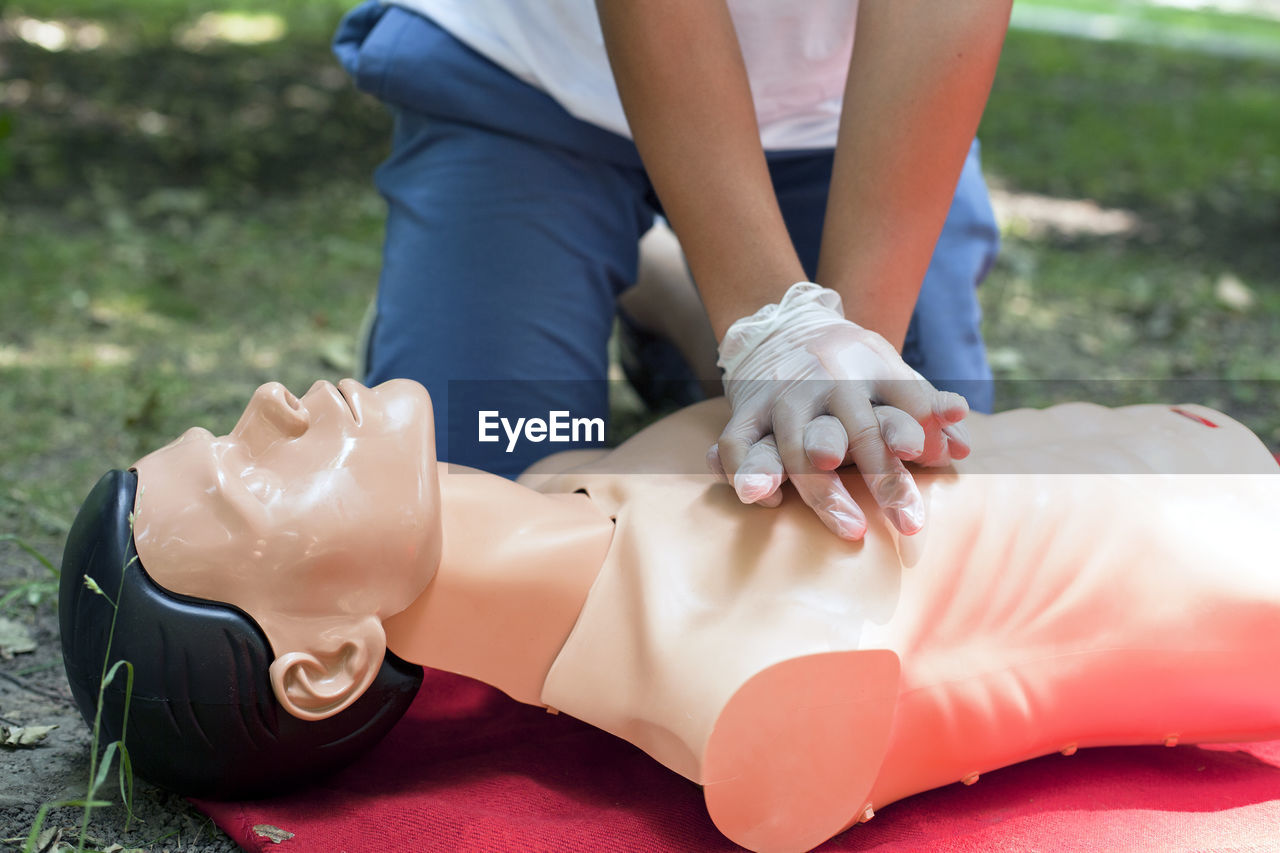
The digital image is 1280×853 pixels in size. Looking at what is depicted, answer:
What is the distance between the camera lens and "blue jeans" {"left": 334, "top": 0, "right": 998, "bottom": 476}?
191 centimetres

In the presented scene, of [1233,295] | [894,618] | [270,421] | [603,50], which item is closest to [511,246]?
[603,50]

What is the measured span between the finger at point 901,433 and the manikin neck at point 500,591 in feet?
1.06

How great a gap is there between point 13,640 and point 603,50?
4.26ft

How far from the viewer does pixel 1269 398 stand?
273cm

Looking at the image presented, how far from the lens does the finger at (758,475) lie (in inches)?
47.9

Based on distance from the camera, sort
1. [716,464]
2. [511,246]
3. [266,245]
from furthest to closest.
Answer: [266,245]
[511,246]
[716,464]

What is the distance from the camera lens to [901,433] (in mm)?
1223

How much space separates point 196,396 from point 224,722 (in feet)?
5.00

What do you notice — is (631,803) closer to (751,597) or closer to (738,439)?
(751,597)

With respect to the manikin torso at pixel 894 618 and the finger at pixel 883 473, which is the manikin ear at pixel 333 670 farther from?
the finger at pixel 883 473

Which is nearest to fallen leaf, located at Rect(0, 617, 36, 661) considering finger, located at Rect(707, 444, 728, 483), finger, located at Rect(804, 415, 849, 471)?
finger, located at Rect(707, 444, 728, 483)

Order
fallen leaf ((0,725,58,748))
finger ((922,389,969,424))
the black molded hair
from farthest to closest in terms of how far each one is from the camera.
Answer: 1. fallen leaf ((0,725,58,748))
2. finger ((922,389,969,424))
3. the black molded hair

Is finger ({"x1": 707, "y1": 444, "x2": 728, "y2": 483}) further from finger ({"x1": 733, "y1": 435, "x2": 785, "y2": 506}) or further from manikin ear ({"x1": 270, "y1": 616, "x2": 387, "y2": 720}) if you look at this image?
manikin ear ({"x1": 270, "y1": 616, "x2": 387, "y2": 720})

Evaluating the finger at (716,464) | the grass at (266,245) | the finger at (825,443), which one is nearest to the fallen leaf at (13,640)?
the grass at (266,245)
